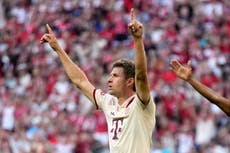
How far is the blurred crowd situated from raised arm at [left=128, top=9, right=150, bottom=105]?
7060 millimetres

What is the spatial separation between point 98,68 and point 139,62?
10.7 meters

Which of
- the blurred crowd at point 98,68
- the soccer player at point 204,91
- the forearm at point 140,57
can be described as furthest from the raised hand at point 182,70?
the blurred crowd at point 98,68

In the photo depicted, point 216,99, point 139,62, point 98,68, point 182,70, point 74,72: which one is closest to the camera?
point 216,99

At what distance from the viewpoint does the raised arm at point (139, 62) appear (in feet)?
25.1

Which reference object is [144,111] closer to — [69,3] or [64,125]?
[64,125]

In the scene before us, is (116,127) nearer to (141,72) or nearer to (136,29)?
(141,72)

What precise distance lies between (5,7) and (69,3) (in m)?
1.70

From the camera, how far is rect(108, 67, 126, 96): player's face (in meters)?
8.20

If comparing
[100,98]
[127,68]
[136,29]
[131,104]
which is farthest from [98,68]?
[136,29]

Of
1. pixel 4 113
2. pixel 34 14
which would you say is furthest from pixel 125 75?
pixel 34 14

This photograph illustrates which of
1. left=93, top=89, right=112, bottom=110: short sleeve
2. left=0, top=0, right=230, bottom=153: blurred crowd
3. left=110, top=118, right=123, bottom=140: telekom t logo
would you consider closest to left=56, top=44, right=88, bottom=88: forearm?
left=93, top=89, right=112, bottom=110: short sleeve

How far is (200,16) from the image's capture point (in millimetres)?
20094

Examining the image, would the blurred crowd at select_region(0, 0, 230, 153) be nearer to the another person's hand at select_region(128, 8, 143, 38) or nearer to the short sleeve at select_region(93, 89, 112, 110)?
the short sleeve at select_region(93, 89, 112, 110)

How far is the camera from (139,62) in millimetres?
7742
